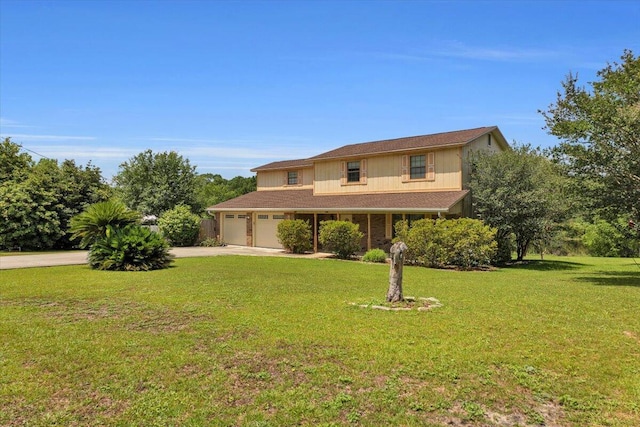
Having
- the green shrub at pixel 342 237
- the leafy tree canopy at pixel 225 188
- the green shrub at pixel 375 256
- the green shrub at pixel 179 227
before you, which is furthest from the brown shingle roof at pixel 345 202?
the leafy tree canopy at pixel 225 188

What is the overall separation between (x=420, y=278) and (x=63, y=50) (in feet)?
51.7

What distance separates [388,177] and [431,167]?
2.45m

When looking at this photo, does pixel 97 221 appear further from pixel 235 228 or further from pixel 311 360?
pixel 235 228

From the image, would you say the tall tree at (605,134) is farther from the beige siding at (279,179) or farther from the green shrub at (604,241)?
the green shrub at (604,241)

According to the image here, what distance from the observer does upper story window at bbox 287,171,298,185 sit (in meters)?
27.6

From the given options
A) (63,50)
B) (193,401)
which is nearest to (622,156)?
(193,401)

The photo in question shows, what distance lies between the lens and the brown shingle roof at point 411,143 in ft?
64.9

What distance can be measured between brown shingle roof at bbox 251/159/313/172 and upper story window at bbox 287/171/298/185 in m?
0.46

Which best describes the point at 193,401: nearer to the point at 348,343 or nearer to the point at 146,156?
the point at 348,343

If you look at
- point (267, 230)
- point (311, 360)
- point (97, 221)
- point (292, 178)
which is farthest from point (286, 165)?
point (311, 360)

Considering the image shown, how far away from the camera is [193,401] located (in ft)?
12.6

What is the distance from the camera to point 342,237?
19.7 meters

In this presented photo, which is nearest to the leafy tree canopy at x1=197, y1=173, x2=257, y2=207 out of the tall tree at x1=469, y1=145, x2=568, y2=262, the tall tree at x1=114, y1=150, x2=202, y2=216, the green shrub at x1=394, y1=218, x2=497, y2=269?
the tall tree at x1=114, y1=150, x2=202, y2=216

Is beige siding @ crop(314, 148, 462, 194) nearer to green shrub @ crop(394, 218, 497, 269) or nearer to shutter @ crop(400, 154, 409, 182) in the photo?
shutter @ crop(400, 154, 409, 182)
